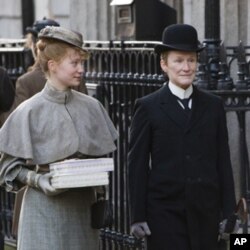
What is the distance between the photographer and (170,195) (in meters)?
8.16

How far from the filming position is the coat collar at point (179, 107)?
8.18 m

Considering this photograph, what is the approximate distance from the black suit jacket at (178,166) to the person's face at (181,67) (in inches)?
4.2

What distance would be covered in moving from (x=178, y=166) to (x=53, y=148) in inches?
27.7

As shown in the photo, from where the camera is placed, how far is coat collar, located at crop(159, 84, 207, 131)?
26.8 feet

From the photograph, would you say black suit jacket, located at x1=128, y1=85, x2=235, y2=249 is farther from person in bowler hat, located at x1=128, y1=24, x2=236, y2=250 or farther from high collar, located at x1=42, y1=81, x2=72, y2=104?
high collar, located at x1=42, y1=81, x2=72, y2=104

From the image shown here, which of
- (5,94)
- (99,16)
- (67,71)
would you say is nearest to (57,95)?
(67,71)

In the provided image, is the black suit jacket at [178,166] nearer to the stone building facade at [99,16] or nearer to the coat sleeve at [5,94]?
the coat sleeve at [5,94]

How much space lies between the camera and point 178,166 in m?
8.14

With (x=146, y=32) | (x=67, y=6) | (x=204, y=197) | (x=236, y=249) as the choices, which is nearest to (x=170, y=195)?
(x=204, y=197)

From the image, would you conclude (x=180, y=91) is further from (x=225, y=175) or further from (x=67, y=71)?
(x=67, y=71)

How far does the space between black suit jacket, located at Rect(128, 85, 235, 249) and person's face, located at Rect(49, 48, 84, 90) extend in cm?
41

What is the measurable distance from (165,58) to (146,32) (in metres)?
5.49

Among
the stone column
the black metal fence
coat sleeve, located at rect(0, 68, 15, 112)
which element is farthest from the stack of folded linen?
the stone column

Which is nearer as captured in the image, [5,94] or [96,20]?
[5,94]
